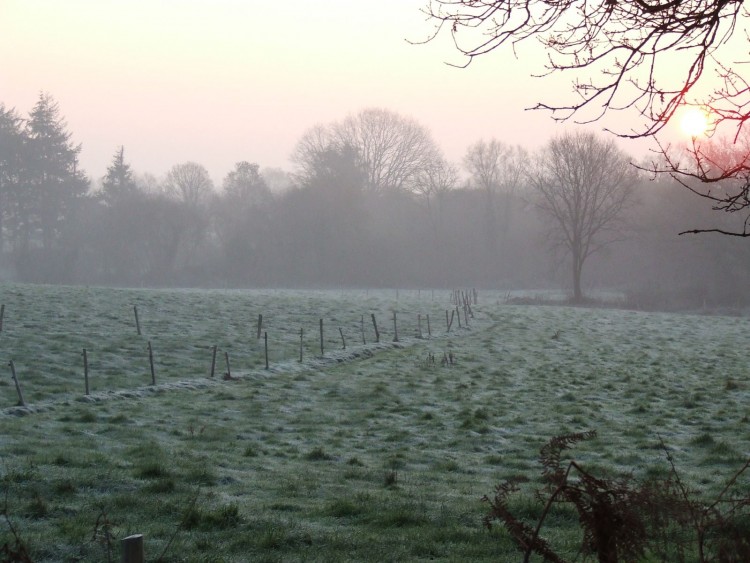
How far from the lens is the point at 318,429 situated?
1448 cm

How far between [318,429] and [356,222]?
66.1m

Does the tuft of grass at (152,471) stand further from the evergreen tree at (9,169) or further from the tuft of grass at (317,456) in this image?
the evergreen tree at (9,169)

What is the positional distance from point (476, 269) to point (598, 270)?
1321cm

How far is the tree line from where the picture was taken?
64.2m

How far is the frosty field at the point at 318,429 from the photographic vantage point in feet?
24.2

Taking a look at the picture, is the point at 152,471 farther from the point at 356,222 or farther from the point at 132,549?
the point at 356,222

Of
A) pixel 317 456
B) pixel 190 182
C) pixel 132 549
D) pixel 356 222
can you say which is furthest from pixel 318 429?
pixel 190 182

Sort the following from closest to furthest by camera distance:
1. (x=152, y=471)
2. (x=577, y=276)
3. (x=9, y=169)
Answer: (x=152, y=471)
(x=577, y=276)
(x=9, y=169)

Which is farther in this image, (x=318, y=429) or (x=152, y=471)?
(x=318, y=429)

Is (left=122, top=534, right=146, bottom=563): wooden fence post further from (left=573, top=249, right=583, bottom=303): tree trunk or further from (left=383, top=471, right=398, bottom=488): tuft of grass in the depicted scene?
(left=573, top=249, right=583, bottom=303): tree trunk

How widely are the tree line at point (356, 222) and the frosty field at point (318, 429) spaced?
32.0 metres

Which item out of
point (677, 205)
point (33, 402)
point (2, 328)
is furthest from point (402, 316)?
point (677, 205)

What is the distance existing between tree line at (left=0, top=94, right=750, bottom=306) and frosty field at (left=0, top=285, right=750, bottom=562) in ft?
105

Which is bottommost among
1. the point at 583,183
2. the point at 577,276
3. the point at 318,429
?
the point at 318,429
